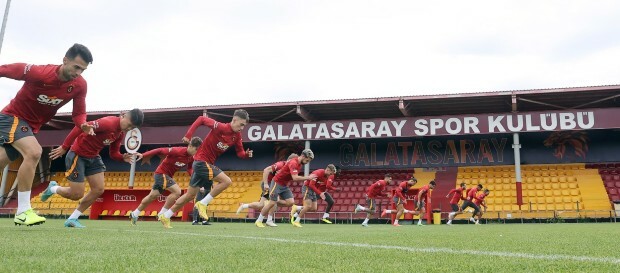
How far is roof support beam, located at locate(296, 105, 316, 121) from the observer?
2212 cm

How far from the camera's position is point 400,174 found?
23.4 meters

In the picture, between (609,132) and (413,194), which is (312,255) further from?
(609,132)

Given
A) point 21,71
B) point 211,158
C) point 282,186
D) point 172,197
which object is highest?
point 21,71

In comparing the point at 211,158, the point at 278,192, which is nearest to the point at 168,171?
the point at 211,158

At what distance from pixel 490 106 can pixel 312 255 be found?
71.5 feet

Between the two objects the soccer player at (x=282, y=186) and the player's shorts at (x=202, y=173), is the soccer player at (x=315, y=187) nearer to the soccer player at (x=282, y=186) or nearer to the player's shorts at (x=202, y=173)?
the soccer player at (x=282, y=186)

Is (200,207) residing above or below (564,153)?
below

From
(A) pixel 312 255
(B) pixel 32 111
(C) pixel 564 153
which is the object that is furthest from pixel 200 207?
(C) pixel 564 153

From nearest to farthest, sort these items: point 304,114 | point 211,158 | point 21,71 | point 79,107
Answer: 1. point 21,71
2. point 79,107
3. point 211,158
4. point 304,114

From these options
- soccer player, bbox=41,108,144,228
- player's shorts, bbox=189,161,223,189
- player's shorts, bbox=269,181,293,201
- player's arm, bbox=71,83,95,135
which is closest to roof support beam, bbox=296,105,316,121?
player's shorts, bbox=269,181,293,201

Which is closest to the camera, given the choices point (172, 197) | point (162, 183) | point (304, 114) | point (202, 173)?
point (202, 173)

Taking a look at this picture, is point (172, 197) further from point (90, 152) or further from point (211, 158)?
point (90, 152)

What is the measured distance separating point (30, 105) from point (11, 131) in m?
0.39

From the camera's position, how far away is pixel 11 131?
16.2 ft
